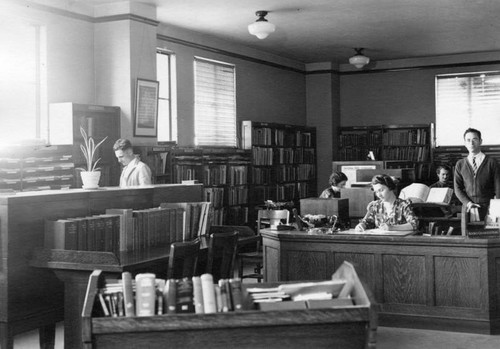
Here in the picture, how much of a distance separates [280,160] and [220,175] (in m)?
2.26

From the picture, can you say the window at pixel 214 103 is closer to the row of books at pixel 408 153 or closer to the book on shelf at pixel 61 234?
the row of books at pixel 408 153

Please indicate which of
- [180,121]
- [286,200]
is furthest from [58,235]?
[286,200]

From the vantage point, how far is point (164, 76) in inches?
391

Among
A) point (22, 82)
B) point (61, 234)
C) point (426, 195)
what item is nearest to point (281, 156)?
point (426, 195)

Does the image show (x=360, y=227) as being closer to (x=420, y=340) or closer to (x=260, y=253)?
(x=420, y=340)

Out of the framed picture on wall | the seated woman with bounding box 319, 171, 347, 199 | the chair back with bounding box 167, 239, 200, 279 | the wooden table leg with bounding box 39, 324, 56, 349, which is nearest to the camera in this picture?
the chair back with bounding box 167, 239, 200, 279

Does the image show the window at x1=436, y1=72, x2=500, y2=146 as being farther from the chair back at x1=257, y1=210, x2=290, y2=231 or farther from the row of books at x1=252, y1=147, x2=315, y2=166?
the chair back at x1=257, y1=210, x2=290, y2=231

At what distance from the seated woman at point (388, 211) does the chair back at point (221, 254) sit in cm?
209

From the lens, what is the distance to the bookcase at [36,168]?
6812 mm

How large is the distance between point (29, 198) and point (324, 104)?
410 inches

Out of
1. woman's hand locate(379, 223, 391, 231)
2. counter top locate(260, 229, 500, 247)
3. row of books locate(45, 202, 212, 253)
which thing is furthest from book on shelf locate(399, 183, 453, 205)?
row of books locate(45, 202, 212, 253)

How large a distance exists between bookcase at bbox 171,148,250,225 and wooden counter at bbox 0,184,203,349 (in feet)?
15.7

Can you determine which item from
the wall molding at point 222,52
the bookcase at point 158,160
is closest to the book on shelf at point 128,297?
the bookcase at point 158,160

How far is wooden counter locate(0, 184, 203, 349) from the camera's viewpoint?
4.25 m
